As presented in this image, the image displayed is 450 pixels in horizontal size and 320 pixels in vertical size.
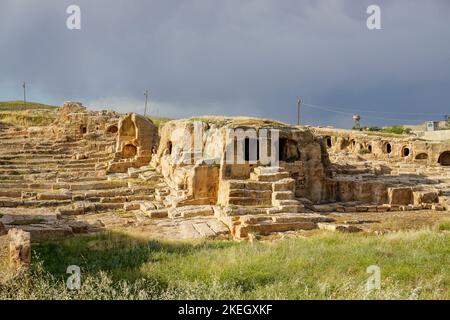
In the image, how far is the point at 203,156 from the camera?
62.0 ft

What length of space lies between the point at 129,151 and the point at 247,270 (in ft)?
71.1

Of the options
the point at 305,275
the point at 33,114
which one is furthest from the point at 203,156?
the point at 33,114

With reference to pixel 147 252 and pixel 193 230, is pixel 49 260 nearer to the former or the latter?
pixel 147 252

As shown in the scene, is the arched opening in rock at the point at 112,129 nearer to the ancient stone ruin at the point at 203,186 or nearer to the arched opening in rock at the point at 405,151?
the ancient stone ruin at the point at 203,186

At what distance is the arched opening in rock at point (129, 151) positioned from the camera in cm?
2729

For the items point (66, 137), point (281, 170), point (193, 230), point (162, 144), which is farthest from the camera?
point (66, 137)

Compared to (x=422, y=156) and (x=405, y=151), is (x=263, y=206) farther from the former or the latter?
(x=405, y=151)

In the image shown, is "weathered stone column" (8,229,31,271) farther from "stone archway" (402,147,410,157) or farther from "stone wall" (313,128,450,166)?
"stone archway" (402,147,410,157)

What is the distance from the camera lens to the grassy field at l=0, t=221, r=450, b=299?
5613 millimetres

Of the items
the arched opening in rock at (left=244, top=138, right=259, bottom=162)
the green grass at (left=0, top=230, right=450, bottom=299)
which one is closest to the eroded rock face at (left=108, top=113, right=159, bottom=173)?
the arched opening in rock at (left=244, top=138, right=259, bottom=162)

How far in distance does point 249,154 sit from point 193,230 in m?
5.40

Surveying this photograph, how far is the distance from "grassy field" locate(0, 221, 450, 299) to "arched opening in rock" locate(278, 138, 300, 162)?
349 inches

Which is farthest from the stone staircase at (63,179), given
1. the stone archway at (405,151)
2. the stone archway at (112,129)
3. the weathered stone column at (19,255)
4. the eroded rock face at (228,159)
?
the stone archway at (405,151)

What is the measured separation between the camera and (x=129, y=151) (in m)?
27.5
